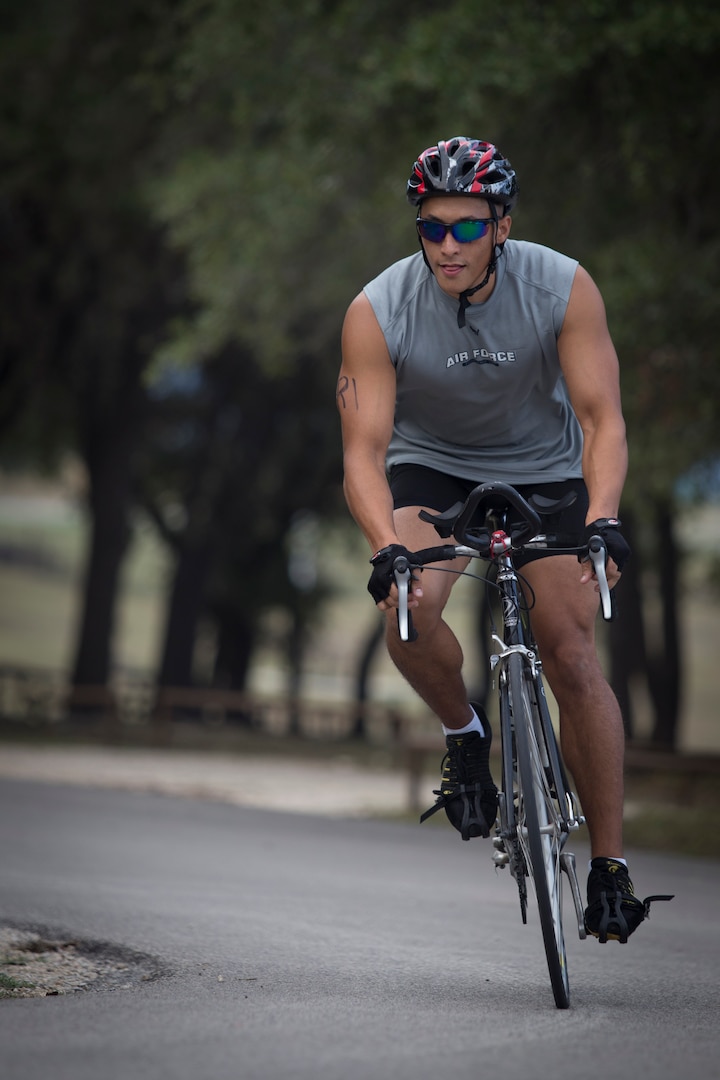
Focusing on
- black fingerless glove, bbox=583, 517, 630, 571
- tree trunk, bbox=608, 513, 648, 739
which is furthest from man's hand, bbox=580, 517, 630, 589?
tree trunk, bbox=608, 513, 648, 739

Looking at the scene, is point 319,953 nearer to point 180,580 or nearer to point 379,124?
point 379,124

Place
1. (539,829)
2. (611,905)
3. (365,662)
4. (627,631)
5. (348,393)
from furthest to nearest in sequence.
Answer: (365,662) < (627,631) < (348,393) < (611,905) < (539,829)

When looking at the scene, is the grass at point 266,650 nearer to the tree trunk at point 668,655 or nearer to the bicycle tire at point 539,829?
the tree trunk at point 668,655

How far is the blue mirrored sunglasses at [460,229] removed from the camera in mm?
5141

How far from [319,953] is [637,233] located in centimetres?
1019

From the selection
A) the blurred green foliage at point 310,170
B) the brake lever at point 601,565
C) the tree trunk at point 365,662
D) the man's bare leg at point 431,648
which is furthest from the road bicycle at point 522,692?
the tree trunk at point 365,662

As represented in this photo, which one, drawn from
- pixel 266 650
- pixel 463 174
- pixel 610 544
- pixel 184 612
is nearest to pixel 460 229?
pixel 463 174

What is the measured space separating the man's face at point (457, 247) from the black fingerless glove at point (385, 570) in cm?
92

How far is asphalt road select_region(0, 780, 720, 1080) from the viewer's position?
12.8ft

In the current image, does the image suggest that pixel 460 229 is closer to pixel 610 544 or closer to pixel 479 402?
pixel 479 402

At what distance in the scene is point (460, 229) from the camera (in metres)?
5.14

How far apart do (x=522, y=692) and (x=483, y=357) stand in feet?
3.50

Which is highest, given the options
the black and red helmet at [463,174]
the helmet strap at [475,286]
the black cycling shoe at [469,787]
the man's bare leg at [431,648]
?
the black and red helmet at [463,174]

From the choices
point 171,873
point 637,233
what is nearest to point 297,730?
point 637,233
